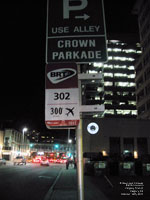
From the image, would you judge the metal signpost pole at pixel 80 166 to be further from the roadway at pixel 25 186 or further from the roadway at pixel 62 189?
the roadway at pixel 25 186

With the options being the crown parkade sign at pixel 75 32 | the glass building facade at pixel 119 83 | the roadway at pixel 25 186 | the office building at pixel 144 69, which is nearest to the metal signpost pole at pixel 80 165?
the crown parkade sign at pixel 75 32

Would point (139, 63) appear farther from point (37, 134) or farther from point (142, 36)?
point (37, 134)

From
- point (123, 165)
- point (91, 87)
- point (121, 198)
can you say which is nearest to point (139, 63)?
point (123, 165)

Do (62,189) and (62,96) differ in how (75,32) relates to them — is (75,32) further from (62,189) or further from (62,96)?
(62,189)

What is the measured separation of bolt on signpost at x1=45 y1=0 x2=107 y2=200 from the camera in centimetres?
328

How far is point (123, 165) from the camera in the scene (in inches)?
843

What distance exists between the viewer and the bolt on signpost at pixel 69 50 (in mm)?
3279

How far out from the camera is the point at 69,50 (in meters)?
3.86

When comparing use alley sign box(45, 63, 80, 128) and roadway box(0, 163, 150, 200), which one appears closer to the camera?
use alley sign box(45, 63, 80, 128)

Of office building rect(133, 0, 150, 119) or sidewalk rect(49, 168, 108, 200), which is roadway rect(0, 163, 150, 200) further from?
office building rect(133, 0, 150, 119)

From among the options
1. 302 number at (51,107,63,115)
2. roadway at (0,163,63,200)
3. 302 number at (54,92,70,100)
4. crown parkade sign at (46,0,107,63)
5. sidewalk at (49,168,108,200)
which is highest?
crown parkade sign at (46,0,107,63)

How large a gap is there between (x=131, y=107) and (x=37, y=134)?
6825cm

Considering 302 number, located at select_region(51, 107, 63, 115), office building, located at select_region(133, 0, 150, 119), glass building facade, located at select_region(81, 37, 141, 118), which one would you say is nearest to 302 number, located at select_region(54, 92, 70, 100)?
302 number, located at select_region(51, 107, 63, 115)

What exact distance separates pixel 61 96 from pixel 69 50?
96cm
